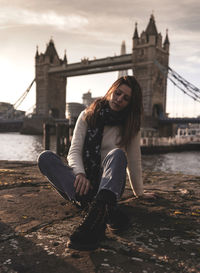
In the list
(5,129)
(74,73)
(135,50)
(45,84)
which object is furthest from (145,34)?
(5,129)

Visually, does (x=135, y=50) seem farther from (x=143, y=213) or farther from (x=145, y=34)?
(x=143, y=213)

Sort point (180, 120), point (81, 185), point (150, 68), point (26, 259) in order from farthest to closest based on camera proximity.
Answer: point (150, 68) → point (180, 120) → point (81, 185) → point (26, 259)

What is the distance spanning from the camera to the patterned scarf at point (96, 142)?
2084 millimetres

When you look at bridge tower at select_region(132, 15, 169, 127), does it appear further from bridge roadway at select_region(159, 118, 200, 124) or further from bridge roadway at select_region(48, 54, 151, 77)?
bridge roadway at select_region(159, 118, 200, 124)

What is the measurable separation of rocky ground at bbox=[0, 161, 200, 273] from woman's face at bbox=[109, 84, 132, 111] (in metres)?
0.91

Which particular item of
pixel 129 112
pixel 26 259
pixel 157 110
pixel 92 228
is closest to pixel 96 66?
pixel 157 110

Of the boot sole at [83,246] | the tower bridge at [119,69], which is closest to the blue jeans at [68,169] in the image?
the boot sole at [83,246]

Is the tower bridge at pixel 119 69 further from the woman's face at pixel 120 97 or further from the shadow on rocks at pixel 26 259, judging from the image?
the shadow on rocks at pixel 26 259

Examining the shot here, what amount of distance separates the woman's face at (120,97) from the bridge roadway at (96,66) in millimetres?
40721

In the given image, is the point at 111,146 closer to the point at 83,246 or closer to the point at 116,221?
the point at 116,221

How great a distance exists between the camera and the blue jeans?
1.79 meters

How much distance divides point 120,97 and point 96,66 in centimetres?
4579

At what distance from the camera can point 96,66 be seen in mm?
46375

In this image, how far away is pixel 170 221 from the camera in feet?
6.78
